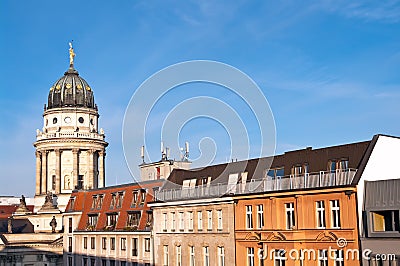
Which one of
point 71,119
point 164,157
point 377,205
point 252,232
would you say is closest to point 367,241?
point 377,205

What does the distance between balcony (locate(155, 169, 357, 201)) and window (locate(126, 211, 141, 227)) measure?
21.9ft

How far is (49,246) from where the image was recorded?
305 feet

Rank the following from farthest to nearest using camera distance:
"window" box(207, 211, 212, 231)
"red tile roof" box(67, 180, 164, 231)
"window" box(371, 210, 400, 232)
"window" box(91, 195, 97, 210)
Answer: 1. "window" box(91, 195, 97, 210)
2. "red tile roof" box(67, 180, 164, 231)
3. "window" box(207, 211, 212, 231)
4. "window" box(371, 210, 400, 232)

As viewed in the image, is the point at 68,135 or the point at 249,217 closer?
the point at 249,217

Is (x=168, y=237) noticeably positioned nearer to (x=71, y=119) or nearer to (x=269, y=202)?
(x=269, y=202)

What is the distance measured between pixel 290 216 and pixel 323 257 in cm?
437

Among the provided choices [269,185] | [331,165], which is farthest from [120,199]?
[331,165]

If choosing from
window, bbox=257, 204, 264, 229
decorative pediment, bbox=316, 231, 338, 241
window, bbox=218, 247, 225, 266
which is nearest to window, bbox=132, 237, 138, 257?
window, bbox=218, 247, 225, 266

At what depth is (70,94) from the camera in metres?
120

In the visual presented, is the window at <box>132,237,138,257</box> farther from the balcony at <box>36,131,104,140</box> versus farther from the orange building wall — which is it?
the balcony at <box>36,131,104,140</box>

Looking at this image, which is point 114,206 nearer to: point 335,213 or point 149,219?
point 149,219
